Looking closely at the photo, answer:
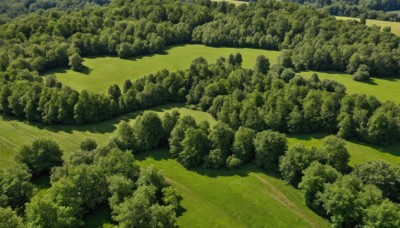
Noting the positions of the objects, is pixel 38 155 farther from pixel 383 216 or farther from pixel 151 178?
pixel 383 216

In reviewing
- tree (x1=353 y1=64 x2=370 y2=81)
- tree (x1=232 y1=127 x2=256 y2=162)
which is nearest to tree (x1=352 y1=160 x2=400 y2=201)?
tree (x1=232 y1=127 x2=256 y2=162)

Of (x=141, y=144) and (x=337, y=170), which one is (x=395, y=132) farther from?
(x=141, y=144)

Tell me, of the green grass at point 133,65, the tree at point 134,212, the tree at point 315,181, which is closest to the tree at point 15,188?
the tree at point 134,212

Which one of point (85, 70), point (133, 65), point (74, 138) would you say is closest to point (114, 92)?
point (74, 138)

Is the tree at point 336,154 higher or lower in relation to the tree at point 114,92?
lower

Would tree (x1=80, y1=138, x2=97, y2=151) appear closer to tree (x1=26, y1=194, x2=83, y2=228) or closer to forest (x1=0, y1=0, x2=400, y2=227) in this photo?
forest (x1=0, y1=0, x2=400, y2=227)

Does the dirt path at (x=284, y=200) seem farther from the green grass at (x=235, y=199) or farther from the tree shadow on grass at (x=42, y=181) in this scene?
the tree shadow on grass at (x=42, y=181)
